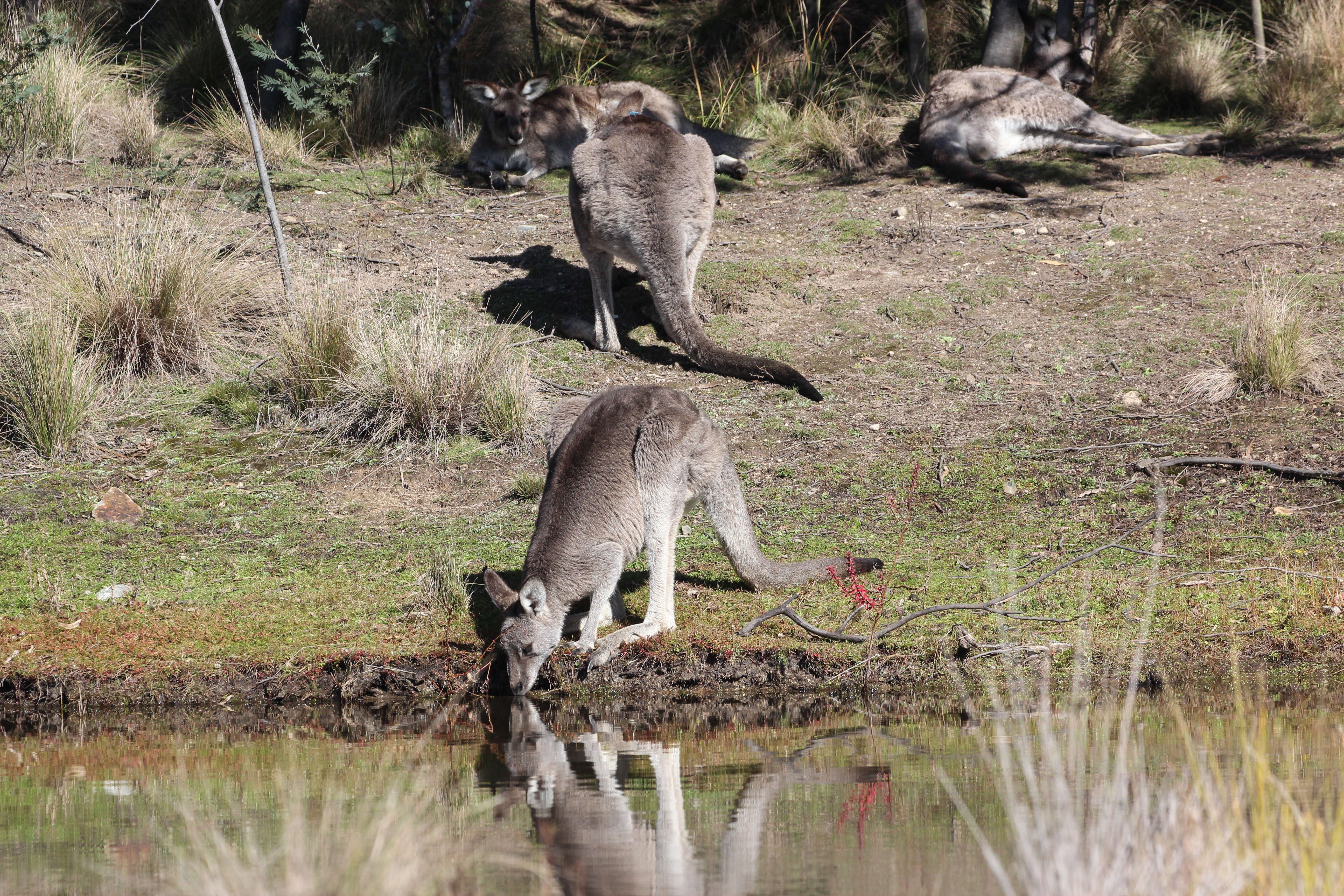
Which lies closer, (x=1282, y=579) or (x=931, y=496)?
(x=1282, y=579)

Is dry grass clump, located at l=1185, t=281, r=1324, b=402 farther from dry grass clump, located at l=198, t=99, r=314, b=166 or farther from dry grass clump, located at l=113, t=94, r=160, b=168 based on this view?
dry grass clump, located at l=113, t=94, r=160, b=168

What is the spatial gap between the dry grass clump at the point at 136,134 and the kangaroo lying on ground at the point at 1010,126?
766cm

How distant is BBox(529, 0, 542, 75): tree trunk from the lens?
15.7 m

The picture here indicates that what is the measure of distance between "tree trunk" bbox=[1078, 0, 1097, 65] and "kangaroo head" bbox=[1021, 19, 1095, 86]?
12 cm

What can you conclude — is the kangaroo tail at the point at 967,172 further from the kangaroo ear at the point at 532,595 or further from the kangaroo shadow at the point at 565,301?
the kangaroo ear at the point at 532,595

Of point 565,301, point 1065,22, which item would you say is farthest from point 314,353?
point 1065,22

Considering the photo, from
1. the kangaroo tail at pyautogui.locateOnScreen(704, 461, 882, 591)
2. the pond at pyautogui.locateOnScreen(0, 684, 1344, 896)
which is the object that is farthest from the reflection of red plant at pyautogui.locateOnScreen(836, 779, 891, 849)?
the kangaroo tail at pyautogui.locateOnScreen(704, 461, 882, 591)

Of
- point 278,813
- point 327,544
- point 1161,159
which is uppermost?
point 1161,159

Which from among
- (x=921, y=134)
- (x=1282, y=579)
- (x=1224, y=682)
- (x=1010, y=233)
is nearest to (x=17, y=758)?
(x=1224, y=682)

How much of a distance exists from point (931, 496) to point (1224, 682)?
8.35 feet

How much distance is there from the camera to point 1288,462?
768 centimetres

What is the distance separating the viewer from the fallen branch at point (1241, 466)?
7.37m

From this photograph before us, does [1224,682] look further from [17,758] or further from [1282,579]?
[17,758]

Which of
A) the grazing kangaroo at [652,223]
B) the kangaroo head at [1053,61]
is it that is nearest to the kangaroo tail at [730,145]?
the kangaroo head at [1053,61]
